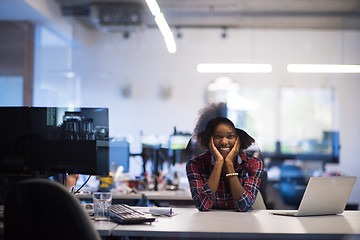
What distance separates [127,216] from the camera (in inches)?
77.5

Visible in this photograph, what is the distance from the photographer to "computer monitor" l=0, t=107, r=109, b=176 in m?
2.32

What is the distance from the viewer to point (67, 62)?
6.01 metres

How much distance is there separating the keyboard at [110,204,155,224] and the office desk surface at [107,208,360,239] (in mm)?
32

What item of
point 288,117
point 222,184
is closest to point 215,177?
point 222,184

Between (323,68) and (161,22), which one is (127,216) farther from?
(323,68)

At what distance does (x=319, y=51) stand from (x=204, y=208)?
4.45 metres

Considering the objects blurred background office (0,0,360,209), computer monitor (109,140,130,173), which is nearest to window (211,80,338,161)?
blurred background office (0,0,360,209)

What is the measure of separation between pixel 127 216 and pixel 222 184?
804 mm

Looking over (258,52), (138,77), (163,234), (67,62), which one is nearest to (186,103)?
(138,77)

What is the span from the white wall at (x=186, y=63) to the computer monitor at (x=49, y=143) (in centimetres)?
349

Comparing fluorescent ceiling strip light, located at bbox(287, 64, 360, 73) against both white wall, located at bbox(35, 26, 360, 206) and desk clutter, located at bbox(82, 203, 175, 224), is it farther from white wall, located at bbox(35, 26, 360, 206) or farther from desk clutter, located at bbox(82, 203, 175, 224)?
desk clutter, located at bbox(82, 203, 175, 224)

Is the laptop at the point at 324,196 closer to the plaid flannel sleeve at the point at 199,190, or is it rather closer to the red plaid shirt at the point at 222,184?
the red plaid shirt at the point at 222,184

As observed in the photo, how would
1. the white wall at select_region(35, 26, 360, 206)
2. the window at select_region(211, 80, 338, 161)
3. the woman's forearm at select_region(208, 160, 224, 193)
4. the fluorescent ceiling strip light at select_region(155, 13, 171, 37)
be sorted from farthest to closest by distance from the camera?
the window at select_region(211, 80, 338, 161) → the white wall at select_region(35, 26, 360, 206) → the fluorescent ceiling strip light at select_region(155, 13, 171, 37) → the woman's forearm at select_region(208, 160, 224, 193)

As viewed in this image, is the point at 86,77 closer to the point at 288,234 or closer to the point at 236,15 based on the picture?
the point at 236,15
